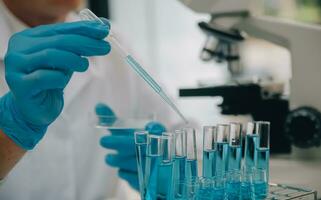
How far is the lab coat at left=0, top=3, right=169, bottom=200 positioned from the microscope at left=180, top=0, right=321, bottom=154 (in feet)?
1.18

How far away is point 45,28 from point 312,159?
0.75 metres

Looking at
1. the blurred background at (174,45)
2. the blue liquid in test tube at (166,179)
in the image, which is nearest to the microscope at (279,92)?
the blue liquid in test tube at (166,179)

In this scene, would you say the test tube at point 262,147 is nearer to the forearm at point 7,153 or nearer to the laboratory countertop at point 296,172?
the laboratory countertop at point 296,172

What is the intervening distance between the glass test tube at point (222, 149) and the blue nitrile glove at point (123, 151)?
1.33 ft

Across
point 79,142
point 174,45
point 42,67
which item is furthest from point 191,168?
point 174,45

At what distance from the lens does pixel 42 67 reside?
920 mm

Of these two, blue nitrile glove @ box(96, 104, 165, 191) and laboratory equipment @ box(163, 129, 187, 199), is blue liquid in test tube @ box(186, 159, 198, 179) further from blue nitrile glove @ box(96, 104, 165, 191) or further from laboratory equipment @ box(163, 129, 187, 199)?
blue nitrile glove @ box(96, 104, 165, 191)

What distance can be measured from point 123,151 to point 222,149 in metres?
0.46

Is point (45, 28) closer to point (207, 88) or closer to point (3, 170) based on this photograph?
point (3, 170)

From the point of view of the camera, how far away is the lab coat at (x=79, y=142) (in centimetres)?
133

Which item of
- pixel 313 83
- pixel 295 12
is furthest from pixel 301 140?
pixel 295 12

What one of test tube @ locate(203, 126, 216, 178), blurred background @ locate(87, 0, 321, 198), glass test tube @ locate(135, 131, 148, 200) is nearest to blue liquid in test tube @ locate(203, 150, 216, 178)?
test tube @ locate(203, 126, 216, 178)

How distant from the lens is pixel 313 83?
1.23 meters

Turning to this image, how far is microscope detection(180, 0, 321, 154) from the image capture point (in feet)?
4.02
